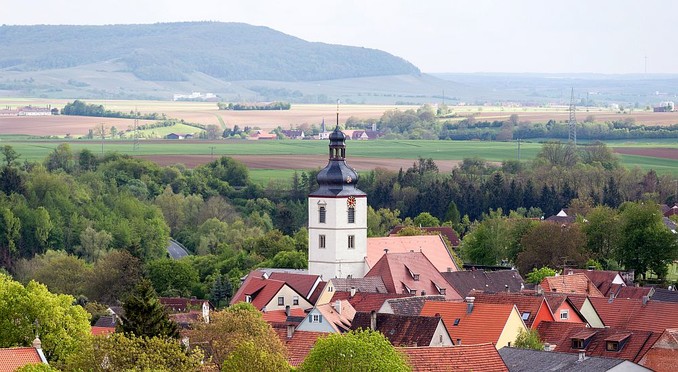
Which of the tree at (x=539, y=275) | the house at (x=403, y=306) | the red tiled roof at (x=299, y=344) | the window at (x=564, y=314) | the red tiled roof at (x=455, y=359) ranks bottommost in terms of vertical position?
the tree at (x=539, y=275)

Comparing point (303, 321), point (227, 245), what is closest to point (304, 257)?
point (227, 245)

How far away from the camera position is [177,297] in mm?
107562

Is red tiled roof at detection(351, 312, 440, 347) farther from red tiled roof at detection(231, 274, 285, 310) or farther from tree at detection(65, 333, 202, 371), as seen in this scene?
red tiled roof at detection(231, 274, 285, 310)

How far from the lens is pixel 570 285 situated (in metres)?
90.0

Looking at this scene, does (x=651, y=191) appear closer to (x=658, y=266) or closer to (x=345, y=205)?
(x=658, y=266)

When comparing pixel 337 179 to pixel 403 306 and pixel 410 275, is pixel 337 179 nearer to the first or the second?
pixel 410 275

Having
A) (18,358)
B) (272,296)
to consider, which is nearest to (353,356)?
(18,358)

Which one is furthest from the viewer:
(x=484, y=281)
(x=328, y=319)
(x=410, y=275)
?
(x=484, y=281)

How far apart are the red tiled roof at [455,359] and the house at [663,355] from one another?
8818 millimetres

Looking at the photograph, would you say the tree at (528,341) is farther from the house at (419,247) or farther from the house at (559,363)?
the house at (419,247)

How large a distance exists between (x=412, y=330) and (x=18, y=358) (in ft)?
64.8

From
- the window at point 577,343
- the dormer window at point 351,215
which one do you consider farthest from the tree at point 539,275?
the window at point 577,343

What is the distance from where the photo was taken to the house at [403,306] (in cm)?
7712

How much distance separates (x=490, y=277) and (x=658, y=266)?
1716 centimetres
